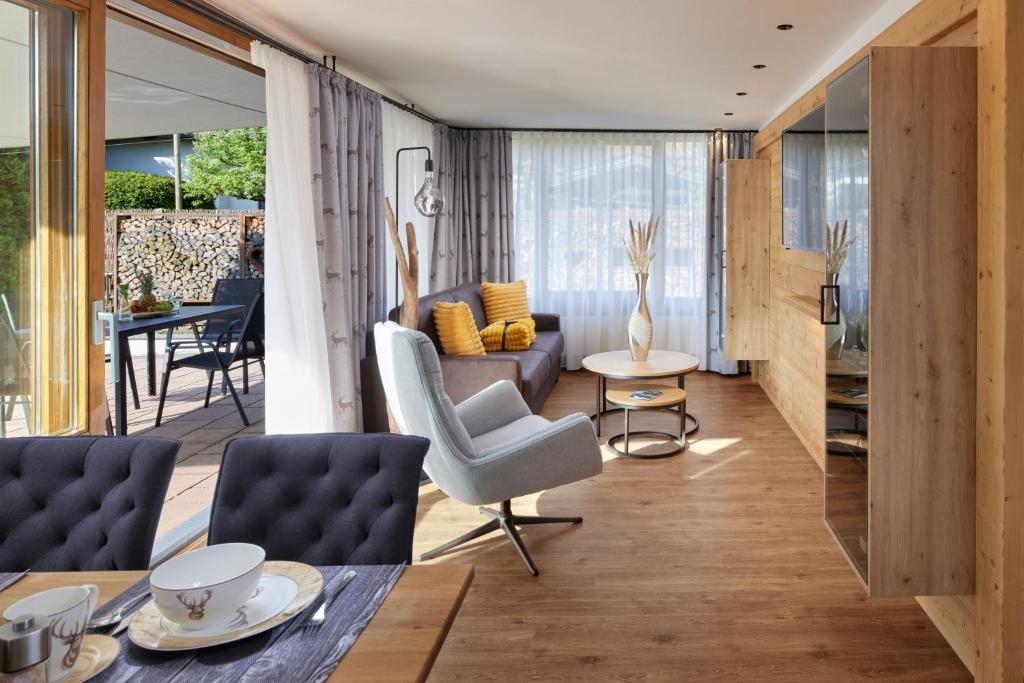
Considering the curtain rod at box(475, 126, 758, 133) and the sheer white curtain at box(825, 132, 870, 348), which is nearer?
the sheer white curtain at box(825, 132, 870, 348)

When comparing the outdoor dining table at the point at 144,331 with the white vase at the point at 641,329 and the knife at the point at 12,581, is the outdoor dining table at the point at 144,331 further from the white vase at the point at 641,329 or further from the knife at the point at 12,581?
the white vase at the point at 641,329

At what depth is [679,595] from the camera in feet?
9.08

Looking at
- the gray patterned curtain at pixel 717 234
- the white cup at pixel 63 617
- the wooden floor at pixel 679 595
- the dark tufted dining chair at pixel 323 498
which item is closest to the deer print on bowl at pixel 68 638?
the white cup at pixel 63 617

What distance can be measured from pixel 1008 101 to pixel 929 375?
794 mm

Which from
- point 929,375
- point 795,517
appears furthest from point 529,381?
point 929,375

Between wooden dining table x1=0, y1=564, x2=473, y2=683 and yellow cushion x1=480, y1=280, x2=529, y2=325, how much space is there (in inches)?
Answer: 207

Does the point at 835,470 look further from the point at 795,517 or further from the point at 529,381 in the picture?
the point at 529,381

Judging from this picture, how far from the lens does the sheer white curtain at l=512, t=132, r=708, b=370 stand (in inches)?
294

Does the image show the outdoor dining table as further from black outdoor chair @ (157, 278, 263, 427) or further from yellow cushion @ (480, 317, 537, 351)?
yellow cushion @ (480, 317, 537, 351)

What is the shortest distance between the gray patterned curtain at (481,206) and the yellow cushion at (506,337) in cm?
144

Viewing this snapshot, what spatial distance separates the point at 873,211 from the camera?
2.27m

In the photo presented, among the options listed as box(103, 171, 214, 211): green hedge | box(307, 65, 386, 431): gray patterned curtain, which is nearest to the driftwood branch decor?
box(307, 65, 386, 431): gray patterned curtain

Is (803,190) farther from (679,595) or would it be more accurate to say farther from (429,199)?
(679,595)

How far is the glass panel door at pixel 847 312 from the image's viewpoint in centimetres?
241
